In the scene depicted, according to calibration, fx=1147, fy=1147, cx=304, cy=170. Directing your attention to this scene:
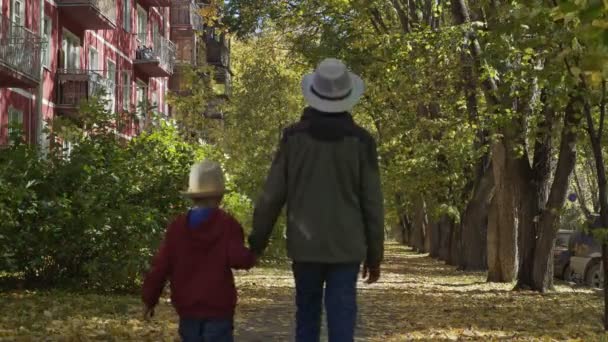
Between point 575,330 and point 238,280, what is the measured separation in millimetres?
10237

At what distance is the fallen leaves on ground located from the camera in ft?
37.3

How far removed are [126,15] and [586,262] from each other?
21903 millimetres

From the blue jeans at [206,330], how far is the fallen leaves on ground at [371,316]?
451 cm

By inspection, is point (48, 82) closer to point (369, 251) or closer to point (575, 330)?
point (575, 330)

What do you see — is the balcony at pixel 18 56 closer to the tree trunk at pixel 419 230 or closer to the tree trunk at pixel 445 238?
the tree trunk at pixel 445 238

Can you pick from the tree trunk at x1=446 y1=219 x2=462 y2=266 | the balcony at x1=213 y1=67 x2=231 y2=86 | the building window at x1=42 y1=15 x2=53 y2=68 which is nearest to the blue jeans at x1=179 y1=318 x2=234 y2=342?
the building window at x1=42 y1=15 x2=53 y2=68

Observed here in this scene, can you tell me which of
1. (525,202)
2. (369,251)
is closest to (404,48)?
(525,202)

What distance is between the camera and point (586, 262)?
2738 centimetres

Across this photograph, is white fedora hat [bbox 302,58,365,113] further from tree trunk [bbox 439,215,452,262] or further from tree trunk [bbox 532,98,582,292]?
tree trunk [bbox 439,215,452,262]

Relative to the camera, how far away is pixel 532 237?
2062cm

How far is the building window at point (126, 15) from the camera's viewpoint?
42381 millimetres

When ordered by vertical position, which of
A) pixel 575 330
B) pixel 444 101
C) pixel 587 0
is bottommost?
pixel 575 330

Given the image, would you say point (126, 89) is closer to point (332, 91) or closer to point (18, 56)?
point (18, 56)

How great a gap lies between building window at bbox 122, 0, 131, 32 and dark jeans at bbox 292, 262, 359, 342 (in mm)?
36484
